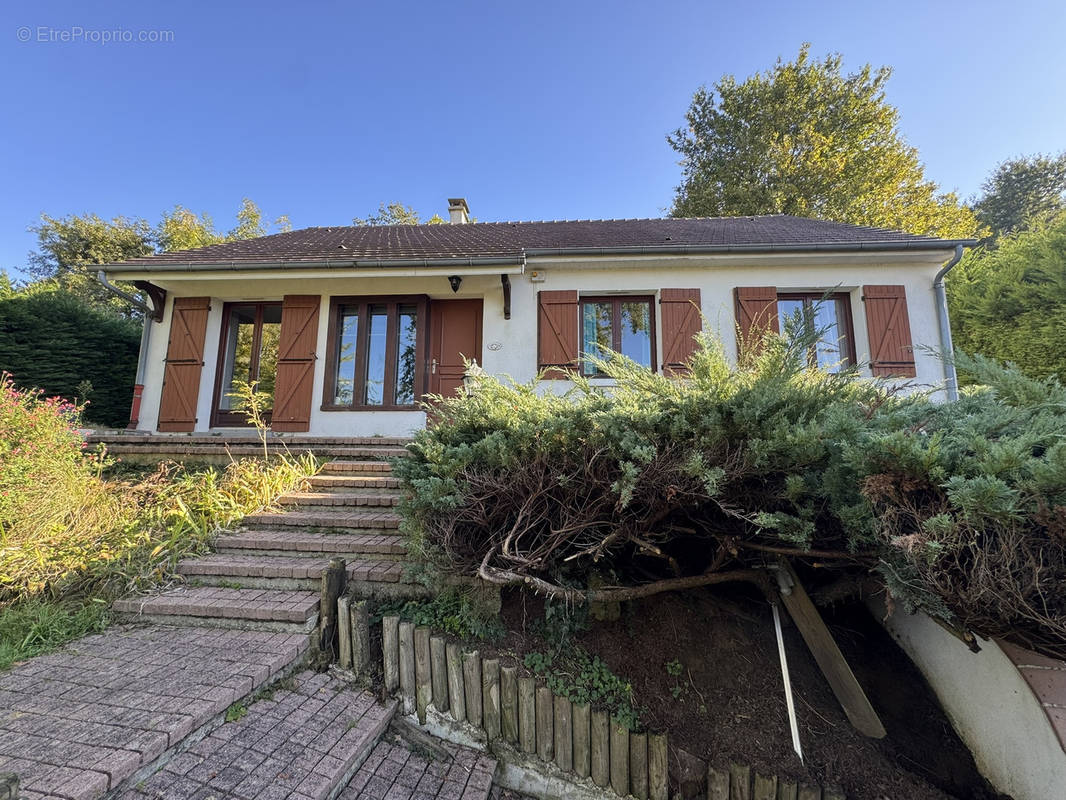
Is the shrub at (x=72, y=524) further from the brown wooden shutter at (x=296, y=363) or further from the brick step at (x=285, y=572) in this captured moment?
the brown wooden shutter at (x=296, y=363)

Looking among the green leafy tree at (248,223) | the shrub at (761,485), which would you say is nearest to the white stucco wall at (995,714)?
the shrub at (761,485)

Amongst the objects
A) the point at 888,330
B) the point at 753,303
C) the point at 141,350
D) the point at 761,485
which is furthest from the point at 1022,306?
the point at 141,350

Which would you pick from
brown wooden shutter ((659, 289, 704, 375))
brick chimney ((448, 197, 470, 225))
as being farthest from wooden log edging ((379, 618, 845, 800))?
brick chimney ((448, 197, 470, 225))

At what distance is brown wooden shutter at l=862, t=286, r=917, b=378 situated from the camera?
5797 mm

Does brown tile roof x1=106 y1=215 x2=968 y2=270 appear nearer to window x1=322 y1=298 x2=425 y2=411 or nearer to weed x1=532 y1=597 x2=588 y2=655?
window x1=322 y1=298 x2=425 y2=411

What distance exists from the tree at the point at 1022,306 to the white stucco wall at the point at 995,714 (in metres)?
6.28

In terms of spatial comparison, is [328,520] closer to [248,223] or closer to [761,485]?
[761,485]

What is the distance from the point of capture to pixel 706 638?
2373 mm

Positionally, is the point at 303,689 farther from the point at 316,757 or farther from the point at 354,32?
the point at 354,32

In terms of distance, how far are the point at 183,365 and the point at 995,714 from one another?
877cm

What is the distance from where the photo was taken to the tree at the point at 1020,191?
1797 cm

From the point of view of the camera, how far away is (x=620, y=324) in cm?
658

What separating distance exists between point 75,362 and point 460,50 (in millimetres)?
9850

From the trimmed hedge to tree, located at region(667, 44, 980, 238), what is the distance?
1703cm
